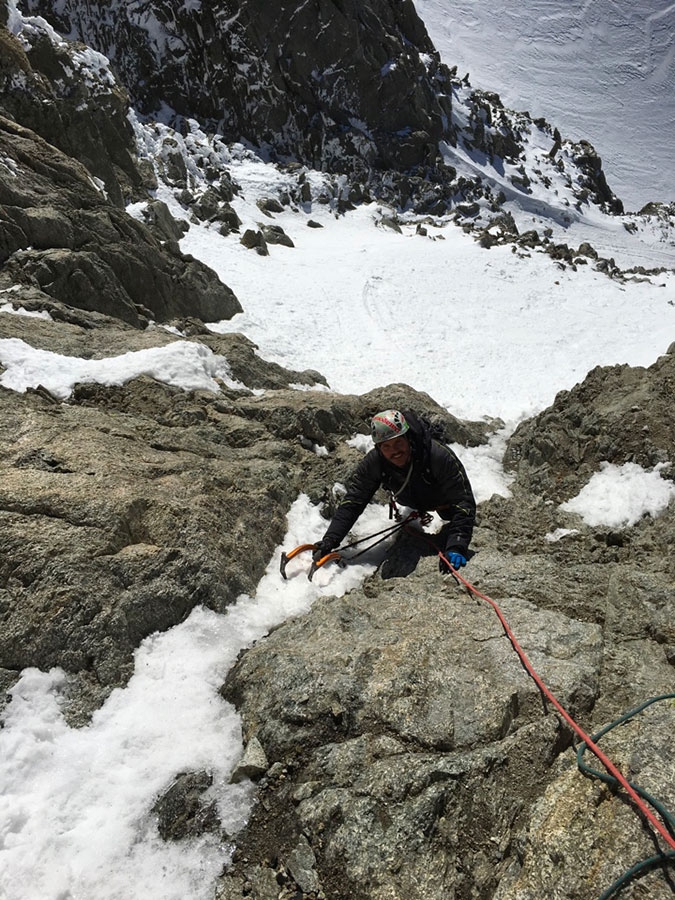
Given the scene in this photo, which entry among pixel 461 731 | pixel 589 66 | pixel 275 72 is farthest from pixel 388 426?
pixel 589 66

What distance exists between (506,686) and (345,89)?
71.8 meters

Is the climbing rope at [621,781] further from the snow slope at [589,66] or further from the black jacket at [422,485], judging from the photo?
the snow slope at [589,66]

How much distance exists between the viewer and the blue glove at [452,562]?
566 cm

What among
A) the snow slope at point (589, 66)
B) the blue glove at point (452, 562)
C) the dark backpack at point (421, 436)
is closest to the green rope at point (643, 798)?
the blue glove at point (452, 562)

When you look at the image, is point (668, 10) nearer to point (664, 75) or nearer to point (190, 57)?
point (664, 75)

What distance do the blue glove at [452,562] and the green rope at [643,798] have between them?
2.49m

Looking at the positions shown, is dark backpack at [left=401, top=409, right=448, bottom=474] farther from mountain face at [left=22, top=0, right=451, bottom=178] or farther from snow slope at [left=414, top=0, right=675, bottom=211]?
snow slope at [left=414, top=0, right=675, bottom=211]

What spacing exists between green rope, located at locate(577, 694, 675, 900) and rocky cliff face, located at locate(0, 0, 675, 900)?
0.07 meters

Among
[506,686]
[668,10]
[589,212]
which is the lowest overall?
[589,212]

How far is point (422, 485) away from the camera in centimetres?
633

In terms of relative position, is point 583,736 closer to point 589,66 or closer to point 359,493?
point 359,493

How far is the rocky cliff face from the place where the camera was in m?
2.95

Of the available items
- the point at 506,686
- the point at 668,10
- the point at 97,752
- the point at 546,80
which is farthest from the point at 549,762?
the point at 668,10

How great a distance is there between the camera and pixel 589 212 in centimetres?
6328
